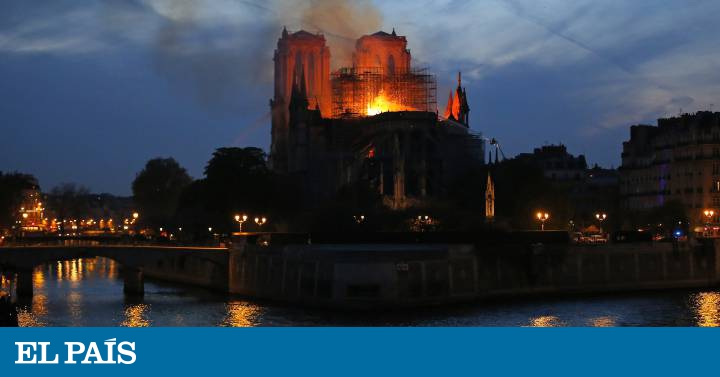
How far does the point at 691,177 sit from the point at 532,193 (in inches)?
573

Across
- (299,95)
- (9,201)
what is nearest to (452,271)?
(9,201)

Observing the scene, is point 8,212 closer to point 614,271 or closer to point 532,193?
point 532,193

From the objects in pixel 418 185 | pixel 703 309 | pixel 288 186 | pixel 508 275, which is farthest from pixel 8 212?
pixel 703 309

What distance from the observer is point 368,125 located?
139375mm

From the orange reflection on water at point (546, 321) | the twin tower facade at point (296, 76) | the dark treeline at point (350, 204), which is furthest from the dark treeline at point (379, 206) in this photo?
the twin tower facade at point (296, 76)

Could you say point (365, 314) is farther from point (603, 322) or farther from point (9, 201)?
point (9, 201)

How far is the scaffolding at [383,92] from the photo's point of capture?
148m

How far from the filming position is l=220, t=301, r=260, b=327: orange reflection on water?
58.9m

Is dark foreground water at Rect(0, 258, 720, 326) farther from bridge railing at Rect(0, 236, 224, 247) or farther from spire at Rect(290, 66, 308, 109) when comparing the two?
spire at Rect(290, 66, 308, 109)

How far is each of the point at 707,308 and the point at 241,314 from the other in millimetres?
24327

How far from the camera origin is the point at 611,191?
134500mm

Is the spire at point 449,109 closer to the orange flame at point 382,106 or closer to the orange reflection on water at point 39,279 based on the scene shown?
the orange flame at point 382,106

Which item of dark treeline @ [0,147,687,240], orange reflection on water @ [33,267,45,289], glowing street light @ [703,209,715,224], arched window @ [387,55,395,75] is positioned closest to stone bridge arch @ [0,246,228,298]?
orange reflection on water @ [33,267,45,289]

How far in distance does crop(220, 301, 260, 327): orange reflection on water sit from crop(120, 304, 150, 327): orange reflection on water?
4115 millimetres
